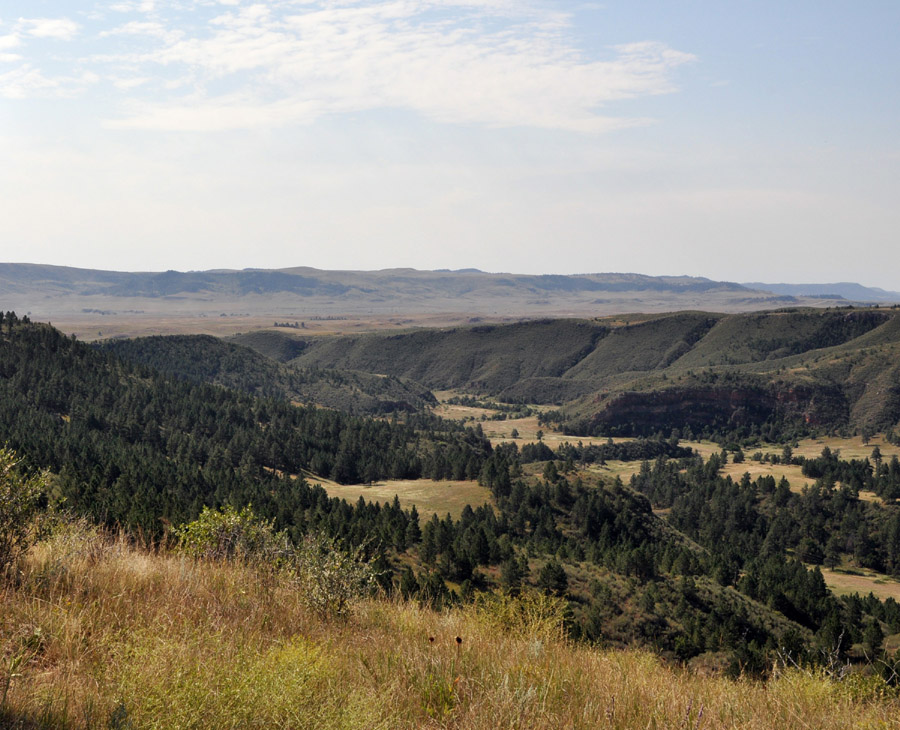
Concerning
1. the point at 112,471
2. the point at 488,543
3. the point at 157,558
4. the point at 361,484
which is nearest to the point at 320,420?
the point at 361,484

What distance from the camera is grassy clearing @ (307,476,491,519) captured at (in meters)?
105

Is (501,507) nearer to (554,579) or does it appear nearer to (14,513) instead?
(554,579)

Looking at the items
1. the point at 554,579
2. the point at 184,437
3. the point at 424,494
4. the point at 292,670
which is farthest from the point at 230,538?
the point at 184,437

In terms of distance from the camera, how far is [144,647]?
8.49 meters

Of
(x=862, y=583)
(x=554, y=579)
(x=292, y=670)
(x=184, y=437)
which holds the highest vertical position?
(x=292, y=670)

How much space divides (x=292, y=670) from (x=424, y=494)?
4213 inches

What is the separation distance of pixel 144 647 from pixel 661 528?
370ft

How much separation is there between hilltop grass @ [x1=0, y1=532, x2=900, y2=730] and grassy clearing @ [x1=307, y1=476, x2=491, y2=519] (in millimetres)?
87757

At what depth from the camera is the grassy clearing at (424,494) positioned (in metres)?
105

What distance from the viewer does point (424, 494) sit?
114 m

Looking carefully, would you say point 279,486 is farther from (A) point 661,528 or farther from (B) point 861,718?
(B) point 861,718

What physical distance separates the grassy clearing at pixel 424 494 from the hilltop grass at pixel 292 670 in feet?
288

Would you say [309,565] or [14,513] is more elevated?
[14,513]

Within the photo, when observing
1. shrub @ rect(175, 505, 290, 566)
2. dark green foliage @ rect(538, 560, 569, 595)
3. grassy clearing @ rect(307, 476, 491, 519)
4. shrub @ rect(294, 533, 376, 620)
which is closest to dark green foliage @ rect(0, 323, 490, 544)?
grassy clearing @ rect(307, 476, 491, 519)
